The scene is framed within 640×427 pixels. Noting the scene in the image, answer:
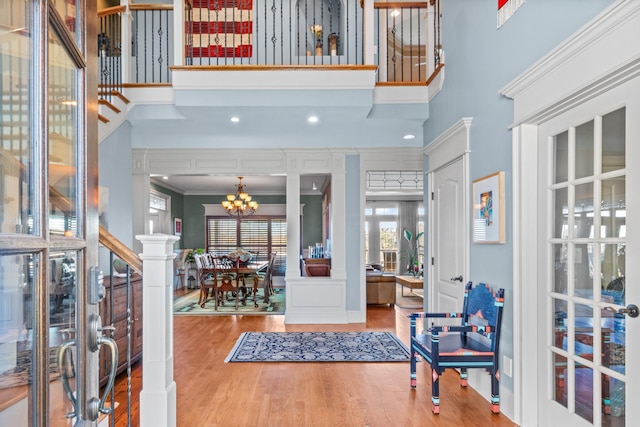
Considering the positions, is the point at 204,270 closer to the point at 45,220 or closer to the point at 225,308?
the point at 225,308

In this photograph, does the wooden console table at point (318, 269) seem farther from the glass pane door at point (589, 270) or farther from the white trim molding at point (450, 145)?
the glass pane door at point (589, 270)

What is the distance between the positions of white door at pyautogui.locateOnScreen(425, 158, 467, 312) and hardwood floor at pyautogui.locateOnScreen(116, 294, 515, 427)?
71 cm

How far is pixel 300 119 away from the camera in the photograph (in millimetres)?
4828

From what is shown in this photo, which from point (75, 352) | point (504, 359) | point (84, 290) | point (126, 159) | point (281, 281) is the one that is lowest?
point (281, 281)

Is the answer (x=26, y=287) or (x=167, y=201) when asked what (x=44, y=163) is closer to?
(x=26, y=287)

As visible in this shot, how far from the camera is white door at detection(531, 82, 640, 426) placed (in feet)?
6.12

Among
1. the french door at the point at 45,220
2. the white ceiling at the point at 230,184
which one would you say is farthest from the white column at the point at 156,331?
the white ceiling at the point at 230,184

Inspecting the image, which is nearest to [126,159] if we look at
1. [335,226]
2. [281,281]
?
[335,226]

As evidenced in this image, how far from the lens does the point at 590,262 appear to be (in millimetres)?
2162

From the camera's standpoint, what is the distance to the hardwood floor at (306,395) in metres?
2.83

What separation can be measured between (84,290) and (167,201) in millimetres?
9965

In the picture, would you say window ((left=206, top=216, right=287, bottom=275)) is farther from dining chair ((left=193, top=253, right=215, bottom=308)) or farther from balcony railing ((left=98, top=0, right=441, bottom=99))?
balcony railing ((left=98, top=0, right=441, bottom=99))

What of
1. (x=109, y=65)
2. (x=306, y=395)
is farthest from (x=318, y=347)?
(x=109, y=65)

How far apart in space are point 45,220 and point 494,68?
299 cm
